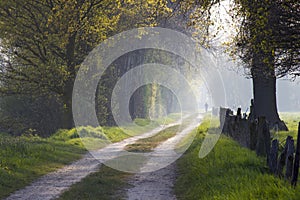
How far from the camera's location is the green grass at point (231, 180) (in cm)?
737

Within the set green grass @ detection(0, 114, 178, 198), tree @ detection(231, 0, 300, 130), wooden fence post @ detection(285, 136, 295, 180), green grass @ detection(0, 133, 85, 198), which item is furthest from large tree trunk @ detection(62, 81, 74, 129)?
wooden fence post @ detection(285, 136, 295, 180)

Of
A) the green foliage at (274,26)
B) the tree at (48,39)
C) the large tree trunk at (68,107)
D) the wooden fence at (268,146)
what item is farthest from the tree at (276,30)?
the large tree trunk at (68,107)

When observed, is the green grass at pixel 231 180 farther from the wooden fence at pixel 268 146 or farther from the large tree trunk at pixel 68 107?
the large tree trunk at pixel 68 107

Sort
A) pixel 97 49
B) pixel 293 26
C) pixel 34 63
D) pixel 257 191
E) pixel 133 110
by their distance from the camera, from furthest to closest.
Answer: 1. pixel 133 110
2. pixel 97 49
3. pixel 34 63
4. pixel 293 26
5. pixel 257 191

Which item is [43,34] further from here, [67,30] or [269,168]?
[269,168]

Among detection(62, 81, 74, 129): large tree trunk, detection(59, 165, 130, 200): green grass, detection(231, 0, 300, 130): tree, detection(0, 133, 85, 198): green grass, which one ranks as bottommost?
detection(59, 165, 130, 200): green grass

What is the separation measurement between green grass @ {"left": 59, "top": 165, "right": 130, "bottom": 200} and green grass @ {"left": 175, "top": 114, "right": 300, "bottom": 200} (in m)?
1.52

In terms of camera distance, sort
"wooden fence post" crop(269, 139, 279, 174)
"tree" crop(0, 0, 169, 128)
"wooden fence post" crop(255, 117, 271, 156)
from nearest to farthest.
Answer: "wooden fence post" crop(269, 139, 279, 174)
"wooden fence post" crop(255, 117, 271, 156)
"tree" crop(0, 0, 169, 128)

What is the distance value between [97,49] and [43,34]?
4.69 m

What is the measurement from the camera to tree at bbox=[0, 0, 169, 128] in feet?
74.3

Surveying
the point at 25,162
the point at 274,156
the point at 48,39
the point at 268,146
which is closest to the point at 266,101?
the point at 48,39

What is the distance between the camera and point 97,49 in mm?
27219

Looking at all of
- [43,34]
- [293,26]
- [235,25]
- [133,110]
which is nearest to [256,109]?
[235,25]

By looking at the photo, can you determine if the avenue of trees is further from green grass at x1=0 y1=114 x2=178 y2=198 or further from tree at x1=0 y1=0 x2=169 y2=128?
green grass at x1=0 y1=114 x2=178 y2=198
